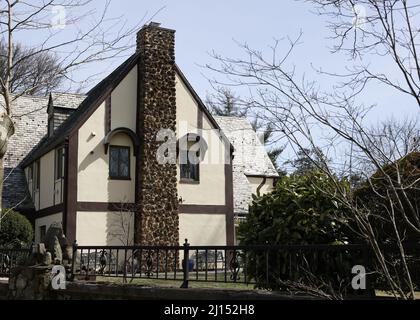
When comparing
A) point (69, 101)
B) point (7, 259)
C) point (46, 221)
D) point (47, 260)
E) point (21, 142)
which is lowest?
point (7, 259)

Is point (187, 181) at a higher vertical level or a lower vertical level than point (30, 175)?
lower

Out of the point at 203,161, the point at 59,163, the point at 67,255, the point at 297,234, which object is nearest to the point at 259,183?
the point at 203,161

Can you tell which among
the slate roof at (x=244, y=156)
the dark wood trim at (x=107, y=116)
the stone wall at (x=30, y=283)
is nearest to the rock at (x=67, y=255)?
the stone wall at (x=30, y=283)

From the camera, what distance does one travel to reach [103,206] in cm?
1998

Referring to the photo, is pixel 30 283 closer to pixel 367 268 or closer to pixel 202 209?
pixel 367 268

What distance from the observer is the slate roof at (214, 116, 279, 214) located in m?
26.0

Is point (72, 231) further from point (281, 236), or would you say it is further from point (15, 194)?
point (281, 236)

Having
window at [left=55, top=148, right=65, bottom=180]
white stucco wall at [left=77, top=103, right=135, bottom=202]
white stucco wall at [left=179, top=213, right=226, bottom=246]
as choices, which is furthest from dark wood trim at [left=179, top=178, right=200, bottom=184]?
window at [left=55, top=148, right=65, bottom=180]

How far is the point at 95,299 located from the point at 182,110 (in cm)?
1345

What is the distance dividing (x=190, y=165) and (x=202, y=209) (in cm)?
178

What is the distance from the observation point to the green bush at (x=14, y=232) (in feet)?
63.1

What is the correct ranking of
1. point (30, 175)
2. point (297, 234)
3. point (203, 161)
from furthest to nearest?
point (30, 175), point (203, 161), point (297, 234)
